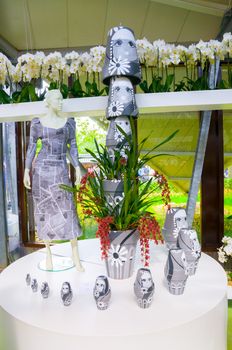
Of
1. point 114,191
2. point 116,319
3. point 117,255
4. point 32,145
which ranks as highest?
point 32,145

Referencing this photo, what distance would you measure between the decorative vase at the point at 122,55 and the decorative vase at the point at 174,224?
674 mm

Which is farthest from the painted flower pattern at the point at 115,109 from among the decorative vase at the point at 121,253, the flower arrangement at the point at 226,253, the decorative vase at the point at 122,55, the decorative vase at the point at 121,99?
the flower arrangement at the point at 226,253

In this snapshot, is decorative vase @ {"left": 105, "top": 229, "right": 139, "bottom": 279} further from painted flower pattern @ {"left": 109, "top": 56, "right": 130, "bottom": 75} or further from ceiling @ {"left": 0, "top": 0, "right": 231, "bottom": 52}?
ceiling @ {"left": 0, "top": 0, "right": 231, "bottom": 52}

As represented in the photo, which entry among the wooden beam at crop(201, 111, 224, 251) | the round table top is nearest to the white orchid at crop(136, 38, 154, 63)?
the round table top

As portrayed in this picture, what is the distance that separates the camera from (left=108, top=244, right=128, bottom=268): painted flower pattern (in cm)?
114

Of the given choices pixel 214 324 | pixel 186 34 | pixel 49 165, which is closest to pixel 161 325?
pixel 214 324

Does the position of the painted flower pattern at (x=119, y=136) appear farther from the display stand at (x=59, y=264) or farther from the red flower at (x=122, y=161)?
the display stand at (x=59, y=264)

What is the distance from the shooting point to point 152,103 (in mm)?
1499

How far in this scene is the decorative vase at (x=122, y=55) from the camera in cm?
121

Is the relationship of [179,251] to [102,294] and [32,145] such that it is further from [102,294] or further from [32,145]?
[32,145]

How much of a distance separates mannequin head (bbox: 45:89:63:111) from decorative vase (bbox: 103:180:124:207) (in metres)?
0.45

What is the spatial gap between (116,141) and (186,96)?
54 cm

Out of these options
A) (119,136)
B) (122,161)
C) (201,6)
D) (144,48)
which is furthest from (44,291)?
(201,6)

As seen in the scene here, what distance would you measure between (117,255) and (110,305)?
229 mm
